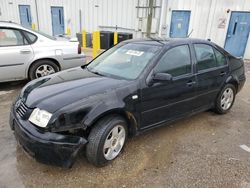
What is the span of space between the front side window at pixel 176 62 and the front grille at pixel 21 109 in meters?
1.68

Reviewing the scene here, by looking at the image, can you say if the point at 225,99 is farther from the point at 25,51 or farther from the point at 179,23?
the point at 179,23

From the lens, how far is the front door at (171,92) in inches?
119

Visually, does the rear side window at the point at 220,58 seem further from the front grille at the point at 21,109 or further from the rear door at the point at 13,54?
the rear door at the point at 13,54

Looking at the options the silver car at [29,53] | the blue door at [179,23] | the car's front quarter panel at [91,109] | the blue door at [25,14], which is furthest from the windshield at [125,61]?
the blue door at [25,14]

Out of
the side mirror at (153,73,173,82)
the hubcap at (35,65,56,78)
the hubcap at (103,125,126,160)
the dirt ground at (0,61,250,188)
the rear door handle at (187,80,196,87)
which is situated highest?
the side mirror at (153,73,173,82)

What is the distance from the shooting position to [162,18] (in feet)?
35.2

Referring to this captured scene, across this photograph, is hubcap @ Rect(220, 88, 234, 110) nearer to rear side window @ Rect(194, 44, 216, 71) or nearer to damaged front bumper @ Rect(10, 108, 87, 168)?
rear side window @ Rect(194, 44, 216, 71)

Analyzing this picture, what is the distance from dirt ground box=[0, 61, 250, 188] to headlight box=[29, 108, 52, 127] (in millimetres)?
637

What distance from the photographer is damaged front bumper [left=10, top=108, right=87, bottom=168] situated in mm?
2316

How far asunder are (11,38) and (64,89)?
3084 millimetres

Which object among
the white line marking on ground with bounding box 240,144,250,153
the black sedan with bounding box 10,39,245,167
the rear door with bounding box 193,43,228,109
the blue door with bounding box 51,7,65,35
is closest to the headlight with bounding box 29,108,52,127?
the black sedan with bounding box 10,39,245,167

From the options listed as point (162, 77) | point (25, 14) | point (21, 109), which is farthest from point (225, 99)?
point (25, 14)

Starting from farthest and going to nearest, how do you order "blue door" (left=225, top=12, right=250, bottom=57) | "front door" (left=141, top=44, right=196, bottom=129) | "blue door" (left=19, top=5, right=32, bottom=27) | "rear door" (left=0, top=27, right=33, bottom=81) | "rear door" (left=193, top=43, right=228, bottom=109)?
1. "blue door" (left=19, top=5, right=32, bottom=27)
2. "blue door" (left=225, top=12, right=250, bottom=57)
3. "rear door" (left=0, top=27, right=33, bottom=81)
4. "rear door" (left=193, top=43, right=228, bottom=109)
5. "front door" (left=141, top=44, right=196, bottom=129)

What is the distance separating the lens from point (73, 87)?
9.04 ft
